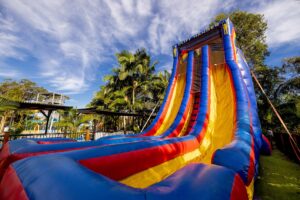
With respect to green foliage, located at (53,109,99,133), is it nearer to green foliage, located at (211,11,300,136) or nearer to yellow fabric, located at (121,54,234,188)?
yellow fabric, located at (121,54,234,188)

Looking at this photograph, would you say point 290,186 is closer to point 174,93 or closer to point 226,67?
point 226,67

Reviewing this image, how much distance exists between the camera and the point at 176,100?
7.20 m

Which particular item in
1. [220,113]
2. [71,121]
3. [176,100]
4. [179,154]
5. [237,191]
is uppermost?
[176,100]

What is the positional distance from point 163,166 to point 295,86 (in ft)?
52.6

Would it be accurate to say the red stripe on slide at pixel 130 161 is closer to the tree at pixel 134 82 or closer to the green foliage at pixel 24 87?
the tree at pixel 134 82

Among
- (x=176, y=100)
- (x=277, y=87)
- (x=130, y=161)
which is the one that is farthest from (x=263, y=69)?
(x=130, y=161)

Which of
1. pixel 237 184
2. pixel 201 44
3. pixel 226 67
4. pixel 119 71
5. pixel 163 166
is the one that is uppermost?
pixel 119 71

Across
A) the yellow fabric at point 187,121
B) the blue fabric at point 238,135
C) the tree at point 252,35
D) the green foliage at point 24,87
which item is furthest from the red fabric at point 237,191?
the green foliage at point 24,87

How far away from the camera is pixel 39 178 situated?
120 cm

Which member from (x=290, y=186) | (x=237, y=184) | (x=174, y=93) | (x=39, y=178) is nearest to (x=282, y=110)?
(x=174, y=93)

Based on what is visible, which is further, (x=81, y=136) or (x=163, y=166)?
(x=81, y=136)

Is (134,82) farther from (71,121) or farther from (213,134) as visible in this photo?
(213,134)

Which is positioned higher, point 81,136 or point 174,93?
point 174,93

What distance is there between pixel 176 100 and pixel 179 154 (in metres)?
3.91
